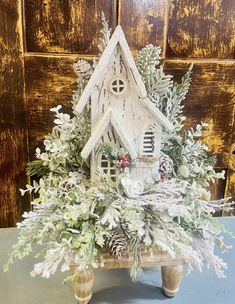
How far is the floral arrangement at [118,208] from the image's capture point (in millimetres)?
591

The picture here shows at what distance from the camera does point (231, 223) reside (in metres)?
0.96

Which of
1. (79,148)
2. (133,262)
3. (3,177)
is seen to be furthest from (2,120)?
(133,262)

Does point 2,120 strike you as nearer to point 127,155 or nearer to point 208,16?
point 127,155

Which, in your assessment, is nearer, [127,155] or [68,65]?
[127,155]

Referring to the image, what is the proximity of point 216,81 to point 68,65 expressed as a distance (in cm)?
39

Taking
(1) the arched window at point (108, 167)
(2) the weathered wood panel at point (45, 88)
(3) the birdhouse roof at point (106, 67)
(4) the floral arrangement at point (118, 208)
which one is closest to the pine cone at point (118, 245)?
(4) the floral arrangement at point (118, 208)

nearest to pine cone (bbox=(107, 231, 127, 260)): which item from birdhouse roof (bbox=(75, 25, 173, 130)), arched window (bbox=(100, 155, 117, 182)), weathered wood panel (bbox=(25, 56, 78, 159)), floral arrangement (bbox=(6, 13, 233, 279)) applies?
floral arrangement (bbox=(6, 13, 233, 279))

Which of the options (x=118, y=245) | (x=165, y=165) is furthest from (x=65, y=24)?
(x=118, y=245)

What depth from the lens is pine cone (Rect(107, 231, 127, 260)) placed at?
23.2 inches

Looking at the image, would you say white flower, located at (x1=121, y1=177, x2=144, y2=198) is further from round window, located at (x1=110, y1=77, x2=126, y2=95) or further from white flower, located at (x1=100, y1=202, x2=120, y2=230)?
round window, located at (x1=110, y1=77, x2=126, y2=95)

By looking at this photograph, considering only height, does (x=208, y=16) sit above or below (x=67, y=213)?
above

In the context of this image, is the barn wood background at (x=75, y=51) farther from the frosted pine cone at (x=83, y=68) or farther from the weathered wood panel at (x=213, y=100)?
the frosted pine cone at (x=83, y=68)

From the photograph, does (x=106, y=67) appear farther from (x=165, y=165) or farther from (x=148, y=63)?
(x=165, y=165)

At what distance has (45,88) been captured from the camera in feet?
2.93
